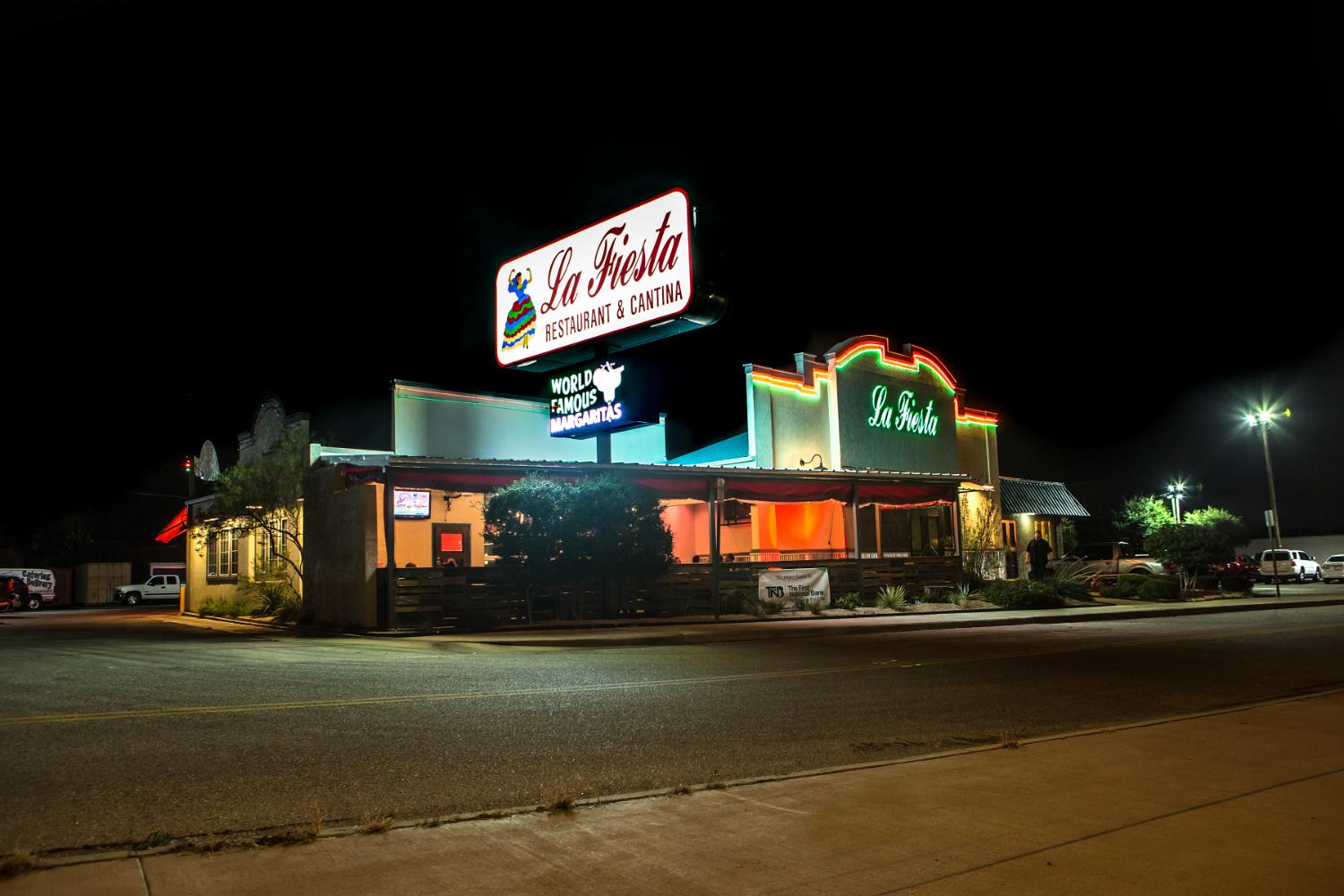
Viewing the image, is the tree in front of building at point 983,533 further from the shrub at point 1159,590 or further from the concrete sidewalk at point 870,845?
the concrete sidewalk at point 870,845

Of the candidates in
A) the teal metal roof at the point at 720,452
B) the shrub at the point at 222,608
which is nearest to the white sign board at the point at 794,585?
the teal metal roof at the point at 720,452

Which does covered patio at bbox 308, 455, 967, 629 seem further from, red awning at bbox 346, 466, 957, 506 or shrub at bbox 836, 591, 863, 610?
shrub at bbox 836, 591, 863, 610

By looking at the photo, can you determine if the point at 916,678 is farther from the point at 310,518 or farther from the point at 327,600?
the point at 310,518

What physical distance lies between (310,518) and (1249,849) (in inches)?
887

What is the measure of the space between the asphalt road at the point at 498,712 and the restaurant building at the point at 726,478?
505 cm

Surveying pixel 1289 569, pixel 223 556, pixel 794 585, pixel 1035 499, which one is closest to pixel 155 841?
pixel 794 585

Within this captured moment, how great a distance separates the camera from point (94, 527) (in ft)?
200

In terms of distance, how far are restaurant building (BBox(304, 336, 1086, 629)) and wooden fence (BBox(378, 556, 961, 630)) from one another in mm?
77

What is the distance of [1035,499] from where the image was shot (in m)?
39.8

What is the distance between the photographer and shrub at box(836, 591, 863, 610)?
81.9ft

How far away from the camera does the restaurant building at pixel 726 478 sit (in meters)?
21.6

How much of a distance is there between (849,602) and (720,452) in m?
7.57

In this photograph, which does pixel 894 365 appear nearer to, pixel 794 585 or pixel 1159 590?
pixel 1159 590

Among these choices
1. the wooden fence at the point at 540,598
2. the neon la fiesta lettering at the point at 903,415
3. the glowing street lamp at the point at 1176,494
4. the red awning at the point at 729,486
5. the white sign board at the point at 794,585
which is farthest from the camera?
the glowing street lamp at the point at 1176,494
